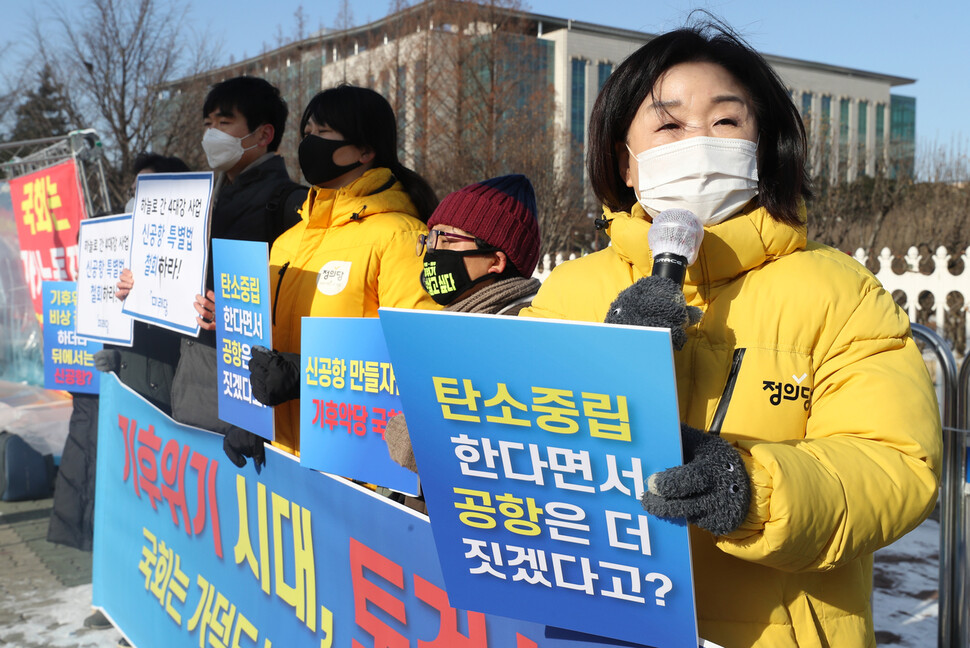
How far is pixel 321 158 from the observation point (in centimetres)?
310

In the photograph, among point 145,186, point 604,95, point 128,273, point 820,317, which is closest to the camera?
point 820,317

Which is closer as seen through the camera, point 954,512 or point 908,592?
point 954,512

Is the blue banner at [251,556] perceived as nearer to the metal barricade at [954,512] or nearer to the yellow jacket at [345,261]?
the yellow jacket at [345,261]

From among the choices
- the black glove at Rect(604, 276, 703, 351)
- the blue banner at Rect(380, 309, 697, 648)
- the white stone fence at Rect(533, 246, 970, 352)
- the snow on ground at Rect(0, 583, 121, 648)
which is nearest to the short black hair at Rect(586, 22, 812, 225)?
the black glove at Rect(604, 276, 703, 351)

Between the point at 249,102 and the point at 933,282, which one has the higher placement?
the point at 249,102

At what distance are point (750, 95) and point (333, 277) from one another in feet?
5.44

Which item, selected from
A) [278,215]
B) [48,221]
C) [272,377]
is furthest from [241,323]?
[48,221]

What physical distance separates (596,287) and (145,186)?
238 centimetres

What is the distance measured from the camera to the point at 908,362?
1.24 meters

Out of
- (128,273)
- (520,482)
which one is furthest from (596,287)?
(128,273)

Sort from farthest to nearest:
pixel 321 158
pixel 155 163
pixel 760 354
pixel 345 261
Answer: pixel 155 163 → pixel 321 158 → pixel 345 261 → pixel 760 354

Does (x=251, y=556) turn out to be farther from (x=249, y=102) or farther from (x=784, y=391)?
(x=249, y=102)

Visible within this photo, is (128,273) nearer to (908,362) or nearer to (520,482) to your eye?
(520,482)

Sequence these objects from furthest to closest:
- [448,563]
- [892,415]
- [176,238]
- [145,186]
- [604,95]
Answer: [145,186], [176,238], [604,95], [448,563], [892,415]
